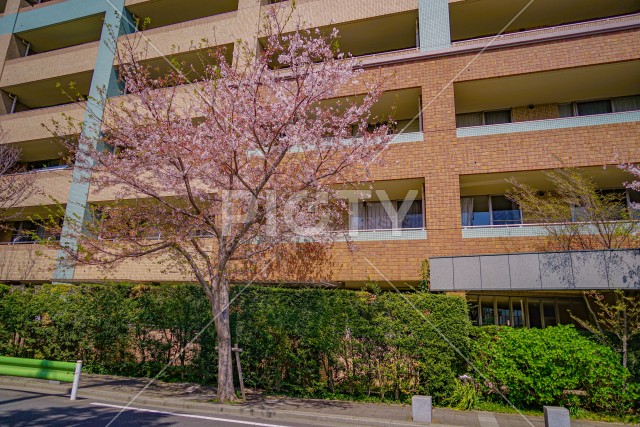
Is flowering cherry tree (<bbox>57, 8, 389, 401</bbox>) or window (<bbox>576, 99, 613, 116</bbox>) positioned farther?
window (<bbox>576, 99, 613, 116</bbox>)

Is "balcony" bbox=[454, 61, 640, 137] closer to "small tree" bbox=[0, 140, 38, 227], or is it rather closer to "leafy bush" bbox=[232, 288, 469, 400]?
"leafy bush" bbox=[232, 288, 469, 400]

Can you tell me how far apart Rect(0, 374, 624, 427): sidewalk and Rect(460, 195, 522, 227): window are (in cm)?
779

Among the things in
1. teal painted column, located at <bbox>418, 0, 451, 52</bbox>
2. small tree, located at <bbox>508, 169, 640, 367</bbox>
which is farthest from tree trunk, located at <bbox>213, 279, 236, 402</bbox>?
teal painted column, located at <bbox>418, 0, 451, 52</bbox>

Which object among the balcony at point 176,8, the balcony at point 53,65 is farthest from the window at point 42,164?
the balcony at point 176,8

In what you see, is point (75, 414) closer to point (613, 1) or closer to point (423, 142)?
point (423, 142)

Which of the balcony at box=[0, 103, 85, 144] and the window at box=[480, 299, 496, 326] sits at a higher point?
the balcony at box=[0, 103, 85, 144]

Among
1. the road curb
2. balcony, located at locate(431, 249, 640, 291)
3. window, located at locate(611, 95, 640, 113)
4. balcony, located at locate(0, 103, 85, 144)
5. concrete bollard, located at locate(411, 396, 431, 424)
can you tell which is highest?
balcony, located at locate(0, 103, 85, 144)

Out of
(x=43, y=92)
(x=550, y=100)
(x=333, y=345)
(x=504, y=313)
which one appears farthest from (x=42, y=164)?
(x=550, y=100)

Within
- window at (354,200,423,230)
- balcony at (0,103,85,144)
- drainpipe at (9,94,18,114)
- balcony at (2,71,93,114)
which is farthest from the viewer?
drainpipe at (9,94,18,114)

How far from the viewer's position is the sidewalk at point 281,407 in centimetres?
824

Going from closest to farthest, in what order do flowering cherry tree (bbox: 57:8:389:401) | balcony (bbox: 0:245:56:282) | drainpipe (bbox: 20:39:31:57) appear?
flowering cherry tree (bbox: 57:8:389:401) → balcony (bbox: 0:245:56:282) → drainpipe (bbox: 20:39:31:57)

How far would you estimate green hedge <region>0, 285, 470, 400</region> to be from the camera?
32.6ft

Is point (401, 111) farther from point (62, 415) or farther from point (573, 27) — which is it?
point (62, 415)

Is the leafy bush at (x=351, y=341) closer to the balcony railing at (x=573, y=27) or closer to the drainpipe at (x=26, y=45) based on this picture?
the balcony railing at (x=573, y=27)
